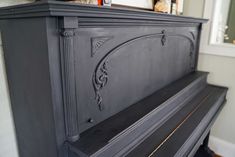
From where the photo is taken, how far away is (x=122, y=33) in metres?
0.94

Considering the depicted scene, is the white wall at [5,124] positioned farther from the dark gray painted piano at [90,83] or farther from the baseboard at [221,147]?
the baseboard at [221,147]

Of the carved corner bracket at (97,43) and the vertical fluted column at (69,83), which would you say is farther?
the carved corner bracket at (97,43)

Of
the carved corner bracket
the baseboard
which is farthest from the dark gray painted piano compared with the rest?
the baseboard

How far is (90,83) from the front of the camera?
83 cm

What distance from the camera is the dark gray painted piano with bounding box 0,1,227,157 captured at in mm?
702

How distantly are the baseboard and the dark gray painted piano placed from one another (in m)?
1.04

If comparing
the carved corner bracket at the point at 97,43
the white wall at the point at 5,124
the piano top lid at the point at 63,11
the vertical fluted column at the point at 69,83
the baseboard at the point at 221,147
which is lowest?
the baseboard at the point at 221,147

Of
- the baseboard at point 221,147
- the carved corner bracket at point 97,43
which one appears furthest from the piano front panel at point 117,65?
the baseboard at point 221,147

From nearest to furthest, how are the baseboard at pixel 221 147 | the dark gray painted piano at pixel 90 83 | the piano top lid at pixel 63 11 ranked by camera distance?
the piano top lid at pixel 63 11, the dark gray painted piano at pixel 90 83, the baseboard at pixel 221 147

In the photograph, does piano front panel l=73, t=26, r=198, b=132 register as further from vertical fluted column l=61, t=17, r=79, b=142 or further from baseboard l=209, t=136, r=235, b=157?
baseboard l=209, t=136, r=235, b=157

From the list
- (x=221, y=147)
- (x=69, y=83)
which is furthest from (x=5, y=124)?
(x=221, y=147)

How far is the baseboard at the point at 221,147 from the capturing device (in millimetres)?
2076

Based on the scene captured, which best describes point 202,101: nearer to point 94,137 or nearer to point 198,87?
point 198,87

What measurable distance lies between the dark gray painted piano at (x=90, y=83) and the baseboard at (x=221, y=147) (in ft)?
3.42
